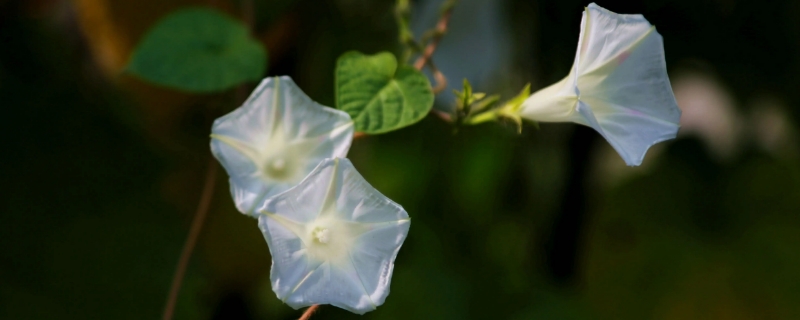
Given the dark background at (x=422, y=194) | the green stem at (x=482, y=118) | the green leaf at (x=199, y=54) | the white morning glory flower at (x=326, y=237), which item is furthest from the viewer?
the dark background at (x=422, y=194)

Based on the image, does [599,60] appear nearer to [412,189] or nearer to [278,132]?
[278,132]

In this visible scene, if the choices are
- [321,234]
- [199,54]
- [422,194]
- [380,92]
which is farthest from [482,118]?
[422,194]

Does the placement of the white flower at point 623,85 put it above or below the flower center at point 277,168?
above

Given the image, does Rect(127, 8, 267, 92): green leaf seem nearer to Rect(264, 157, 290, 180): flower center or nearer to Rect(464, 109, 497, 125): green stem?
Rect(264, 157, 290, 180): flower center

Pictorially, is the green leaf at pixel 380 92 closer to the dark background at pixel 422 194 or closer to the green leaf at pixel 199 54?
the green leaf at pixel 199 54

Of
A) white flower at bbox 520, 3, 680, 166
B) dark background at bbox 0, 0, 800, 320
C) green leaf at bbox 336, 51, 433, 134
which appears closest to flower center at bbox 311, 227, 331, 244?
green leaf at bbox 336, 51, 433, 134

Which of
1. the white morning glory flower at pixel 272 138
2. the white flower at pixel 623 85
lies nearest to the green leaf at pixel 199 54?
the white morning glory flower at pixel 272 138
